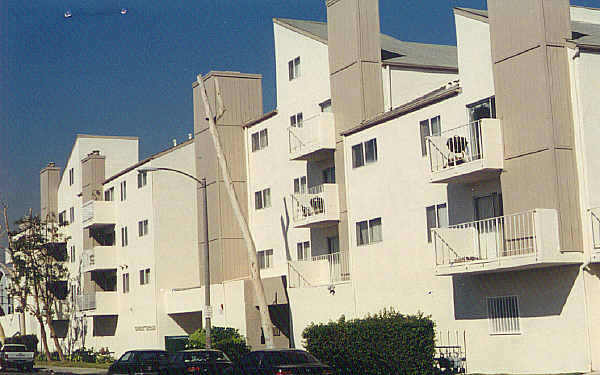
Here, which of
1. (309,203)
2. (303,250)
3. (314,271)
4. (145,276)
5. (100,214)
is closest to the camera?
(314,271)

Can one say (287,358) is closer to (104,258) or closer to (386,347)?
(386,347)

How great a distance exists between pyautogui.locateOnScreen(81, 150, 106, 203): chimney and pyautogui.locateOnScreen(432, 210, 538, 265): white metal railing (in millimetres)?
40337

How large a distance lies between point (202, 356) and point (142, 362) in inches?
172

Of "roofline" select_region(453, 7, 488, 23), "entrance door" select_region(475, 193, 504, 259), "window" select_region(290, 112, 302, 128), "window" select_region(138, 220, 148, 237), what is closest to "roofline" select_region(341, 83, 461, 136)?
"roofline" select_region(453, 7, 488, 23)

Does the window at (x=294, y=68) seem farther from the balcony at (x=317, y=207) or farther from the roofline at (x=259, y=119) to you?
the balcony at (x=317, y=207)

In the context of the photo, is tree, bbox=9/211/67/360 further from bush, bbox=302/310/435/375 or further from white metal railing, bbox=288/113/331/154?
bush, bbox=302/310/435/375

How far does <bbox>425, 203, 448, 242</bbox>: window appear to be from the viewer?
30.9 m

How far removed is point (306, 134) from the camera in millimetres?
39031

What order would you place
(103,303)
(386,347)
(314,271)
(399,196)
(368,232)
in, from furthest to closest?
(103,303)
(314,271)
(368,232)
(399,196)
(386,347)

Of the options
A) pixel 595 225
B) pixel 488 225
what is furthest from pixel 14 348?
pixel 595 225

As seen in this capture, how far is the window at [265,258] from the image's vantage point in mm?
44775

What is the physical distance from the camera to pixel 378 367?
88.9ft

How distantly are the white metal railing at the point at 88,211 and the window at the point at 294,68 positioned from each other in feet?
77.3

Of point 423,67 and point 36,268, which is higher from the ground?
point 423,67
